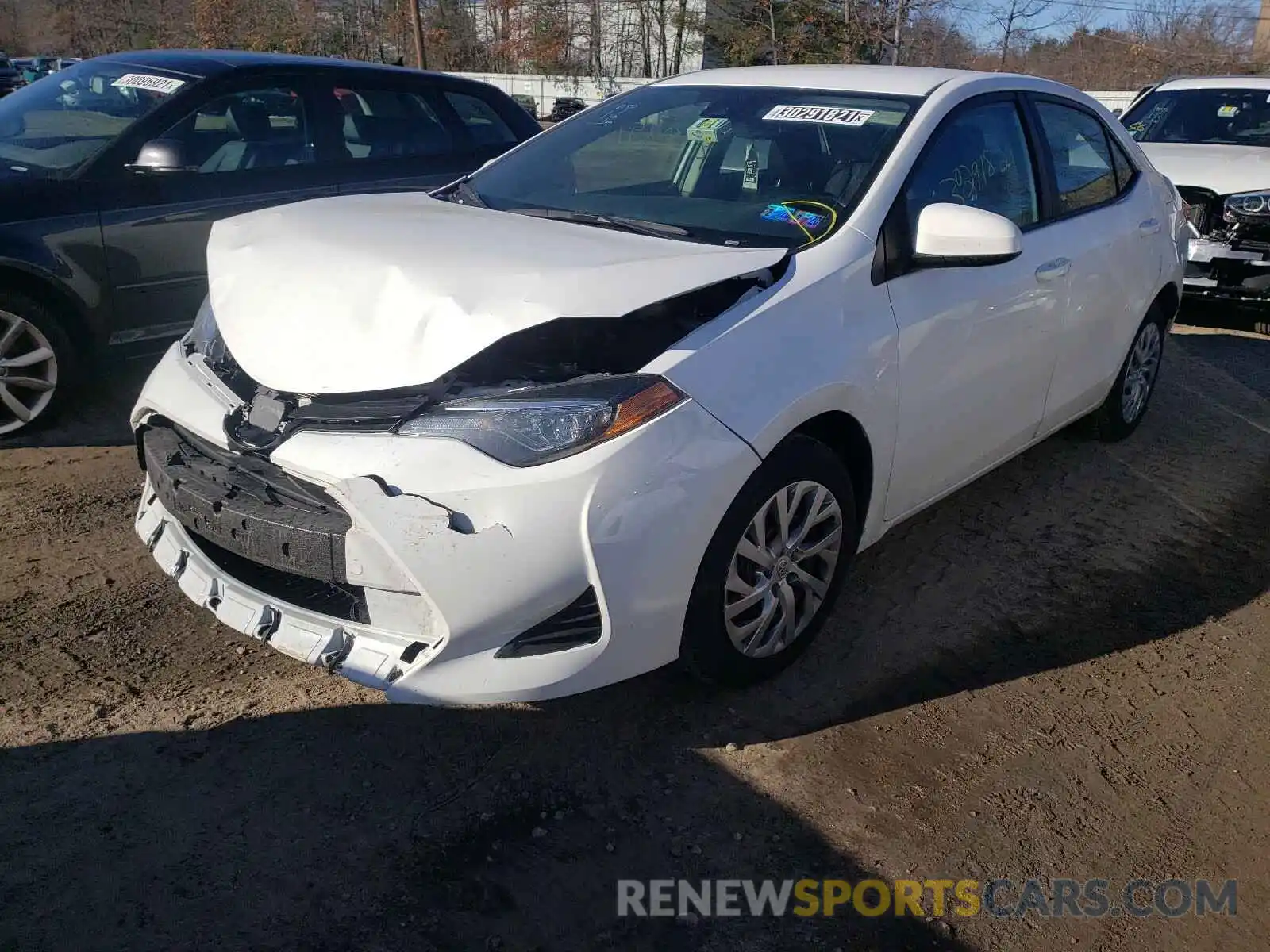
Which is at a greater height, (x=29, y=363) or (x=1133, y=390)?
(x=29, y=363)

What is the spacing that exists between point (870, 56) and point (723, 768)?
127ft

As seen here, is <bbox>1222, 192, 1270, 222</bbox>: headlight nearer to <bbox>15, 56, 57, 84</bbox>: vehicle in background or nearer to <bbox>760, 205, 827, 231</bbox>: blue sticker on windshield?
<bbox>760, 205, 827, 231</bbox>: blue sticker on windshield

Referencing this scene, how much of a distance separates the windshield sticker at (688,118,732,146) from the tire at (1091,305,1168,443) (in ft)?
7.95

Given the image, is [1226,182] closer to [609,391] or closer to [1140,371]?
[1140,371]

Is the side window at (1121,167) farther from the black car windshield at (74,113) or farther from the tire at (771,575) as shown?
the black car windshield at (74,113)

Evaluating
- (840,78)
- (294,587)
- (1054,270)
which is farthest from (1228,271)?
(294,587)

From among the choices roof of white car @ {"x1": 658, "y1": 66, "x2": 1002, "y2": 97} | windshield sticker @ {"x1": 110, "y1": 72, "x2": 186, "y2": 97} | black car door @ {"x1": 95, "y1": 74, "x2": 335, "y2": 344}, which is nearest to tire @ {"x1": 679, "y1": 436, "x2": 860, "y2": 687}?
roof of white car @ {"x1": 658, "y1": 66, "x2": 1002, "y2": 97}

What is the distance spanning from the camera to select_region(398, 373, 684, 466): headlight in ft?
8.48

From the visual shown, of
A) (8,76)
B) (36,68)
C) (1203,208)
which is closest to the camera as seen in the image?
(1203,208)

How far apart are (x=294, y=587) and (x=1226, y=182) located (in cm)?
789

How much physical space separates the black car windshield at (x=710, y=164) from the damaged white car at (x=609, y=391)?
0.05 ft

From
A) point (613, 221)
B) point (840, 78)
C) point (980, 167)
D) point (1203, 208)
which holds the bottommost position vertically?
point (1203, 208)

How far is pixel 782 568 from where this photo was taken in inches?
123

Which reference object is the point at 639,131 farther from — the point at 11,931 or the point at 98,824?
the point at 11,931
